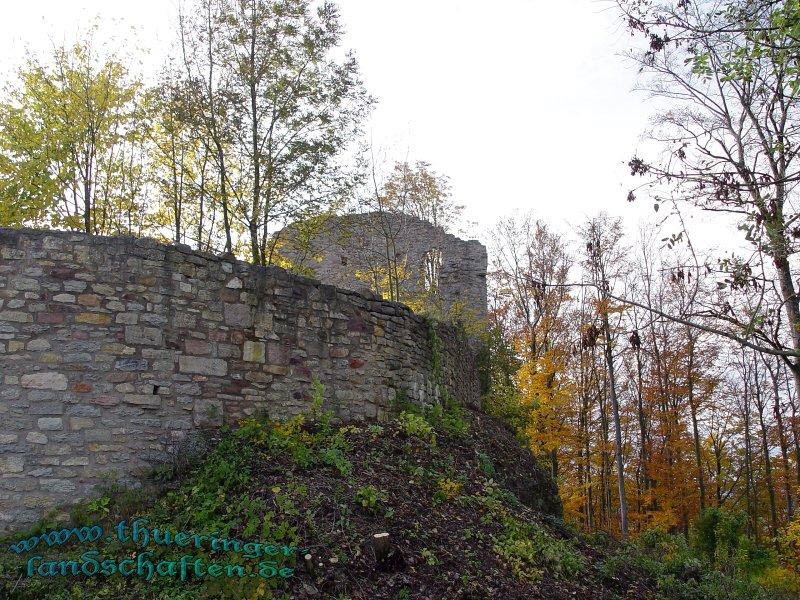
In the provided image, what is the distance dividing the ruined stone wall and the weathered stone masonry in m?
7.61

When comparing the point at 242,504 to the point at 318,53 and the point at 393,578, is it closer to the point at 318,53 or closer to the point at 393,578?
the point at 393,578

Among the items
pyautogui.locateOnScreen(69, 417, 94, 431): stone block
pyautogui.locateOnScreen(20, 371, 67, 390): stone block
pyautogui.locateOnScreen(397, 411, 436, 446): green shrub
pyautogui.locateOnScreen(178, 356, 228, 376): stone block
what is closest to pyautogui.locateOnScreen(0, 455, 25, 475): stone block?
pyautogui.locateOnScreen(69, 417, 94, 431): stone block

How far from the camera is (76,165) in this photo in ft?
32.6

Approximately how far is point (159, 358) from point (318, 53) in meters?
6.24

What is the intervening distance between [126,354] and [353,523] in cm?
279

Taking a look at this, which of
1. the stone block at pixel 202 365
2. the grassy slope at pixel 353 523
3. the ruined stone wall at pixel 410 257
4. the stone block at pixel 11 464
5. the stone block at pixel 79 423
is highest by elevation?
the ruined stone wall at pixel 410 257

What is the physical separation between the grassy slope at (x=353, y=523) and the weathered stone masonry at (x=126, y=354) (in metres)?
0.38

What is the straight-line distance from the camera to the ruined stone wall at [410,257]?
16453mm

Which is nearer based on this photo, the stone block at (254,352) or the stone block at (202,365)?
the stone block at (202,365)

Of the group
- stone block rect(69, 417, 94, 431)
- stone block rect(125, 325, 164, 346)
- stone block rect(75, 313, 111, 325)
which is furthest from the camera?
stone block rect(125, 325, 164, 346)

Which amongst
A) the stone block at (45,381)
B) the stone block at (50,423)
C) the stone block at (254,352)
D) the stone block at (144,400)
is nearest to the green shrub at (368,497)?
the stone block at (254,352)

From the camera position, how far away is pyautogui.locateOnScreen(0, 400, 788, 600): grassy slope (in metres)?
5.06

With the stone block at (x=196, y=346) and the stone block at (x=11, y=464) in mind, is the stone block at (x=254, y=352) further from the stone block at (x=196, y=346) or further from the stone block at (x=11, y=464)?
the stone block at (x=11, y=464)

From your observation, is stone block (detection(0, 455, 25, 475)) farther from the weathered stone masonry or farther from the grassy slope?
the grassy slope
